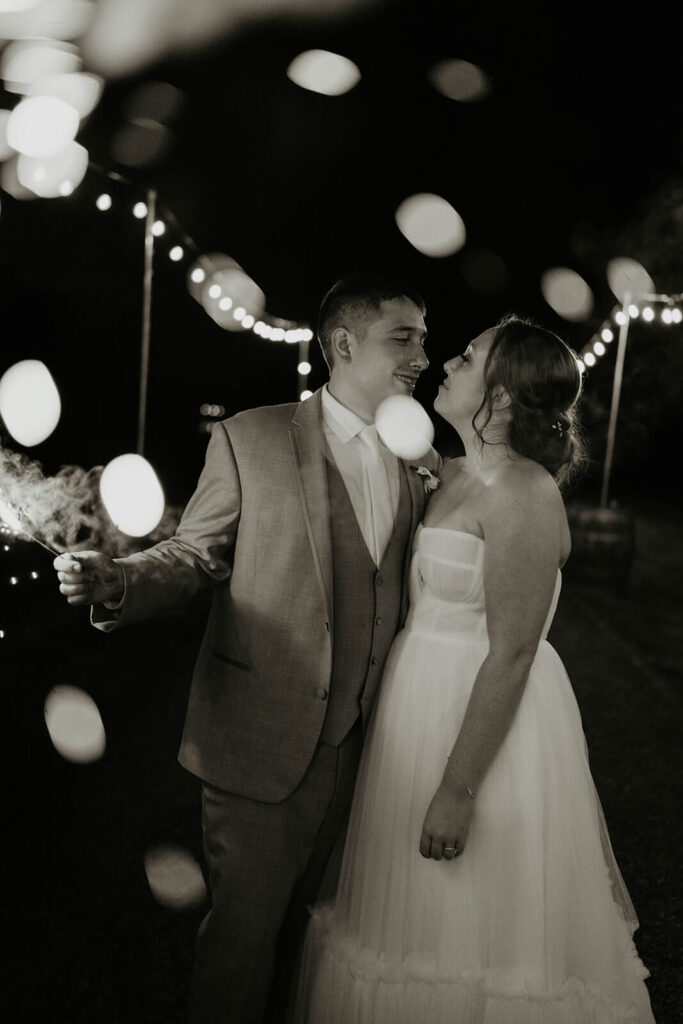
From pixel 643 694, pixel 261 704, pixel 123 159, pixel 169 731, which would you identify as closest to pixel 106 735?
pixel 169 731

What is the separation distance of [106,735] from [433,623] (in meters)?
3.15

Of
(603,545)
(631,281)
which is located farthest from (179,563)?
(631,281)

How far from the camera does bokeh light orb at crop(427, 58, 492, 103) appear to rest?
7.72 m

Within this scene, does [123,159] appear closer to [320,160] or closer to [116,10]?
[116,10]

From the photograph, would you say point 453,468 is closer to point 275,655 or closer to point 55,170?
point 275,655

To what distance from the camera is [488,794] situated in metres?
2.27

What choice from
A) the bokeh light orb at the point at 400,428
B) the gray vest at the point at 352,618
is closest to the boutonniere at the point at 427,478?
the bokeh light orb at the point at 400,428

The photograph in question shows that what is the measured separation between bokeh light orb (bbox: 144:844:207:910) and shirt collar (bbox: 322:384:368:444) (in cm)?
199

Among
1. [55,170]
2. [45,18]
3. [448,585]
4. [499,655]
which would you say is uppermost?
[45,18]

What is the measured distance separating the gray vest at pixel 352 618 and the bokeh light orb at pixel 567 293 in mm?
12075

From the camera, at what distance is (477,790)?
2234 millimetres

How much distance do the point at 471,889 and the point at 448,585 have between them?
77 centimetres

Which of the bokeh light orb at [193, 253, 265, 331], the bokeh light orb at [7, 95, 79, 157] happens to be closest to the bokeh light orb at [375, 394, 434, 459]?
the bokeh light orb at [7, 95, 79, 157]

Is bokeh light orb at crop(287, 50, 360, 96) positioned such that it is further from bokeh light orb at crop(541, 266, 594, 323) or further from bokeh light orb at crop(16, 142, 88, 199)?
bokeh light orb at crop(541, 266, 594, 323)
